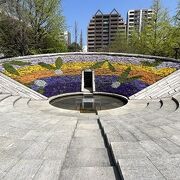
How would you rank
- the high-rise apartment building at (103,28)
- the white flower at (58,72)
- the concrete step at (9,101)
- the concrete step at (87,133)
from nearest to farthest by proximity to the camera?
1. the concrete step at (87,133)
2. the concrete step at (9,101)
3. the white flower at (58,72)
4. the high-rise apartment building at (103,28)

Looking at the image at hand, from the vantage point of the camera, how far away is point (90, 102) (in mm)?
17422

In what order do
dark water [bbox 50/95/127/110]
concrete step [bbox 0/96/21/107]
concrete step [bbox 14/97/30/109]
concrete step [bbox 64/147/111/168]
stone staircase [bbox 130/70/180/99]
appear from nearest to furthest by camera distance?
concrete step [bbox 64/147/111/168] < concrete step [bbox 0/96/21/107] < concrete step [bbox 14/97/30/109] < dark water [bbox 50/95/127/110] < stone staircase [bbox 130/70/180/99]

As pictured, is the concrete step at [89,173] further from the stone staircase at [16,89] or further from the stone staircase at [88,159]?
the stone staircase at [16,89]

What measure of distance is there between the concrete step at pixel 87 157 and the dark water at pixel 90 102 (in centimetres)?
901

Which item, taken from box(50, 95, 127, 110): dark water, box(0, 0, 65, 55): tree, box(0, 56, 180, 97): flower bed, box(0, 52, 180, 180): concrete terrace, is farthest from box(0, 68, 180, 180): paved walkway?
box(0, 0, 65, 55): tree

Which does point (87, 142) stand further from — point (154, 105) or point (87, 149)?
point (154, 105)

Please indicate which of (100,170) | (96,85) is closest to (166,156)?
Answer: (100,170)

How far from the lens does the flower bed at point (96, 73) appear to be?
21969mm

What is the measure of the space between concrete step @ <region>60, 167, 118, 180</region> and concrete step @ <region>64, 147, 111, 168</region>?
0.48m

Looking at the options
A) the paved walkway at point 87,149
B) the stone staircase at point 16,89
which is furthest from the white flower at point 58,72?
the paved walkway at point 87,149

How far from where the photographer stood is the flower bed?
22.0 m

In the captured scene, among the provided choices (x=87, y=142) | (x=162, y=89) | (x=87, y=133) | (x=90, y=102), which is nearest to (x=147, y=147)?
(x=87, y=142)

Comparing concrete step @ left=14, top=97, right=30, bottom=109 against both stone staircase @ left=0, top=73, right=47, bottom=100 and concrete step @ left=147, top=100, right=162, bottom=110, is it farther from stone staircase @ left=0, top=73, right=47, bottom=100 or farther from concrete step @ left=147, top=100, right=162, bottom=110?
concrete step @ left=147, top=100, right=162, bottom=110

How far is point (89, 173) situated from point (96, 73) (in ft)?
61.4
